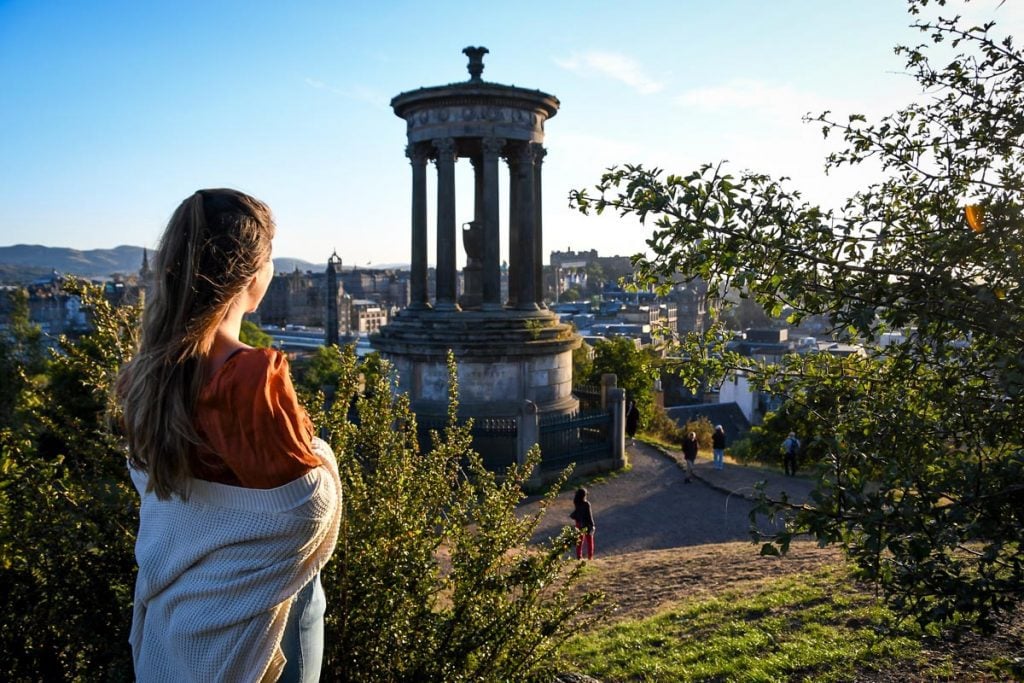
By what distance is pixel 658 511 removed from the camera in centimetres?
1490

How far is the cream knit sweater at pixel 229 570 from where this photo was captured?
78.4 inches

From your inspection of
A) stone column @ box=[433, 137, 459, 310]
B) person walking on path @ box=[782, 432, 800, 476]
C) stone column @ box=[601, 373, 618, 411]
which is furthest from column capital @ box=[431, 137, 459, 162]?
person walking on path @ box=[782, 432, 800, 476]

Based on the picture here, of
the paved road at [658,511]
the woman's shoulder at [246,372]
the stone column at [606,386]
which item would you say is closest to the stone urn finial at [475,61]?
the stone column at [606,386]

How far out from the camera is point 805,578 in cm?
873

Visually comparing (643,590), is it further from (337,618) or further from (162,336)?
(162,336)

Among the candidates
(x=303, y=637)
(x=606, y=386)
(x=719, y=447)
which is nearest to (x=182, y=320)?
(x=303, y=637)

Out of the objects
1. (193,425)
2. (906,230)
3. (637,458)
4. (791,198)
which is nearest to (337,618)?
(193,425)

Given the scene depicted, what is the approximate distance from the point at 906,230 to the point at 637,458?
15.3m

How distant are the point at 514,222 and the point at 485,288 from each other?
5.99 ft

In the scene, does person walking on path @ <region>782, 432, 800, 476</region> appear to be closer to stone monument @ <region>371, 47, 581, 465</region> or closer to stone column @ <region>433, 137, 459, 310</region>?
stone monument @ <region>371, 47, 581, 465</region>

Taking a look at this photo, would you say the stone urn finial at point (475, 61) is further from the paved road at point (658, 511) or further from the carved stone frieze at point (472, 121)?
the paved road at point (658, 511)

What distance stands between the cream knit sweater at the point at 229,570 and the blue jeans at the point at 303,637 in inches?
4.3

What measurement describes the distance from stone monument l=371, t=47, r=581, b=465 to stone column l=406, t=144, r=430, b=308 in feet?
0.10

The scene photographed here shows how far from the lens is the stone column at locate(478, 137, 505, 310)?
693 inches
